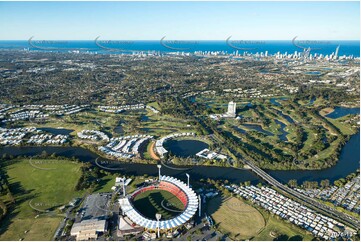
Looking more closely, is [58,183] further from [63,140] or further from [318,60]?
[318,60]

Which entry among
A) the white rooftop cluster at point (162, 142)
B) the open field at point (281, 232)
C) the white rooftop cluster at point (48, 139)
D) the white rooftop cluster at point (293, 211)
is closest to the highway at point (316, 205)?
the white rooftop cluster at point (293, 211)

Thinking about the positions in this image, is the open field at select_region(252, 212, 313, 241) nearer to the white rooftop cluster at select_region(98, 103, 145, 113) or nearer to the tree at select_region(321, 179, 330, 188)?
the tree at select_region(321, 179, 330, 188)

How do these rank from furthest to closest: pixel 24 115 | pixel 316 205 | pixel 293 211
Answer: pixel 24 115 < pixel 316 205 < pixel 293 211

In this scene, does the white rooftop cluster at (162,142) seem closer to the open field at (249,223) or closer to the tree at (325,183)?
the open field at (249,223)

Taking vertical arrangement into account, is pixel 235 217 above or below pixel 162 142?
below

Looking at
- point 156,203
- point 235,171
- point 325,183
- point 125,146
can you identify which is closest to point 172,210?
point 156,203

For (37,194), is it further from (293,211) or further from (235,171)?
(293,211)
